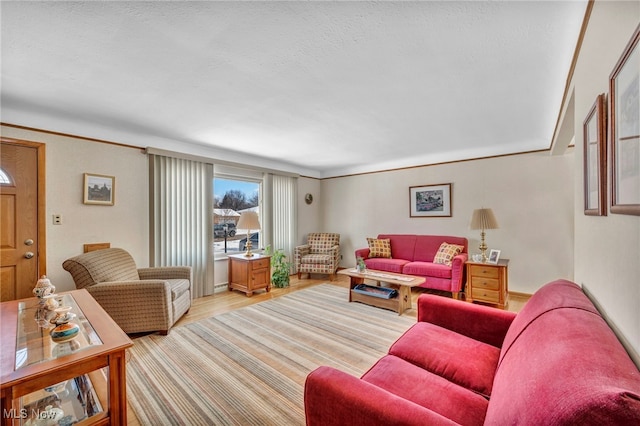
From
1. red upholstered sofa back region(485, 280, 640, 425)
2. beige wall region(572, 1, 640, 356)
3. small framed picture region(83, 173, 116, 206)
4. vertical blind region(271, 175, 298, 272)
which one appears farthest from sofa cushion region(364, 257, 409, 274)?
small framed picture region(83, 173, 116, 206)

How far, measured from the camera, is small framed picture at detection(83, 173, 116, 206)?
3152mm

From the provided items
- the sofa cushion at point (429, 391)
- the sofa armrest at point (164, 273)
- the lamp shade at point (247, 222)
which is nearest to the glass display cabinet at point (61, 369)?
the sofa cushion at point (429, 391)

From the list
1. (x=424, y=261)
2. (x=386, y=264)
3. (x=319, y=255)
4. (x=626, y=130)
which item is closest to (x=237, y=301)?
(x=319, y=255)

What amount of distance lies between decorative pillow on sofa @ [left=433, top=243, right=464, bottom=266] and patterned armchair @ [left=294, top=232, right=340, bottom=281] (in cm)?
189

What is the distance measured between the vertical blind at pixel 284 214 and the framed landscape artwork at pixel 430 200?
2.42 meters

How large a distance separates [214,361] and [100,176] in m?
2.64

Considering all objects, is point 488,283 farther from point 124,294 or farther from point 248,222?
point 124,294

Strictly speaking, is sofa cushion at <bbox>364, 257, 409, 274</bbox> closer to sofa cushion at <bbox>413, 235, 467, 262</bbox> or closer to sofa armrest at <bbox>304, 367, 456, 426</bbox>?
sofa cushion at <bbox>413, 235, 467, 262</bbox>

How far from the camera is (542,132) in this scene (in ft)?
11.5

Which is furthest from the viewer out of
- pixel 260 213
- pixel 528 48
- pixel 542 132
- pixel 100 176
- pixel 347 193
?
pixel 347 193

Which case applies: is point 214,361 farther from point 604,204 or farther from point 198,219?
point 604,204

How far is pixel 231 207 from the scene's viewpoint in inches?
191

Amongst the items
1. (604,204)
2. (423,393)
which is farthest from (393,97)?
(423,393)

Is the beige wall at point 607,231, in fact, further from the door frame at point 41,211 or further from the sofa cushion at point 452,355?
the door frame at point 41,211
